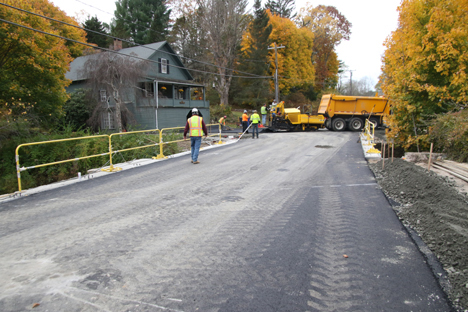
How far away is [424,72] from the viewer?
10.9 metres

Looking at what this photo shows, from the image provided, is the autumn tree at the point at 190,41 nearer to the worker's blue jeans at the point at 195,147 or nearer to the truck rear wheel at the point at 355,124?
the truck rear wheel at the point at 355,124

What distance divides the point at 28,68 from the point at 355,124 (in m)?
22.0

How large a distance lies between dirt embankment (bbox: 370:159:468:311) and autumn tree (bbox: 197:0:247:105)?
98.9 ft

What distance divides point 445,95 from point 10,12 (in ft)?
55.8

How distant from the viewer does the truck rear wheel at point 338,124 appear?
25.9 metres

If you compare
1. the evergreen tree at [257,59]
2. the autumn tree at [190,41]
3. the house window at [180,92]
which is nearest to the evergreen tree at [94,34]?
the autumn tree at [190,41]

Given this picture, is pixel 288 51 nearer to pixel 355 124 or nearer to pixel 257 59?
pixel 257 59

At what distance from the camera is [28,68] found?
15.5 m

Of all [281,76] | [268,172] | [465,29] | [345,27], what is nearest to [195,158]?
[268,172]

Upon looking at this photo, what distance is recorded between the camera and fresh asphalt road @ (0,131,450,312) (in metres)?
3.05

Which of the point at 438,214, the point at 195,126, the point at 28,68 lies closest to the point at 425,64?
the point at 438,214

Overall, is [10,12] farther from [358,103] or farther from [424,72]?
[358,103]

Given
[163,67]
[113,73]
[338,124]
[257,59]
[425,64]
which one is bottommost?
[338,124]

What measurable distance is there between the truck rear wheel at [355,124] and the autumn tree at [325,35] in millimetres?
33620
